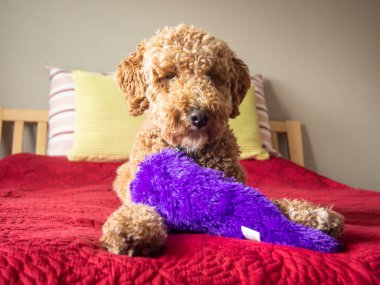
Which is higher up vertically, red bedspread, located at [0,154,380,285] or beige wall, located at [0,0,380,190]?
beige wall, located at [0,0,380,190]

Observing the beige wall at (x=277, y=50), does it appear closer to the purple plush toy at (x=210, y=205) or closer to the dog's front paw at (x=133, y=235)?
the purple plush toy at (x=210, y=205)

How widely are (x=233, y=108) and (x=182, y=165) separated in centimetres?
36

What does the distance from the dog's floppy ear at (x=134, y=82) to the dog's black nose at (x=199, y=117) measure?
0.75ft

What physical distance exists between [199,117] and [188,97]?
0.21ft

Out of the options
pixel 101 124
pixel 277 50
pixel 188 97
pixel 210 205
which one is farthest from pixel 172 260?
pixel 277 50

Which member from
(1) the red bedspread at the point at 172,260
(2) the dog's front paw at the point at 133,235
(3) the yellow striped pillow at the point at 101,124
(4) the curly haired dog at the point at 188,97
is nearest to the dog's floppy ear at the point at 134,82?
(4) the curly haired dog at the point at 188,97

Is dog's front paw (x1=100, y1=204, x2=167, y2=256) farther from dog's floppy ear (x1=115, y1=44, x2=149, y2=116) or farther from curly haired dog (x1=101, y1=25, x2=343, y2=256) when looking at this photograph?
dog's floppy ear (x1=115, y1=44, x2=149, y2=116)

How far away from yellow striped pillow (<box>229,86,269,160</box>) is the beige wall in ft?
2.03

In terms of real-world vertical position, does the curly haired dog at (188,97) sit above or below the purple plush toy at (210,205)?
above

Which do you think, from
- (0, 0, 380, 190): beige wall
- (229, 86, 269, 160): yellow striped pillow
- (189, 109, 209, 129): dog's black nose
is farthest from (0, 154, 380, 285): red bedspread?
(0, 0, 380, 190): beige wall

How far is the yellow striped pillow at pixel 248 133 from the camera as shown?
195 cm

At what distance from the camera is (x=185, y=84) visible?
0.92 metres

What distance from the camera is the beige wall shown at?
7.23 feet

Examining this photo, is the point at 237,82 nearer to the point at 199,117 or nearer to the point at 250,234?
the point at 199,117
